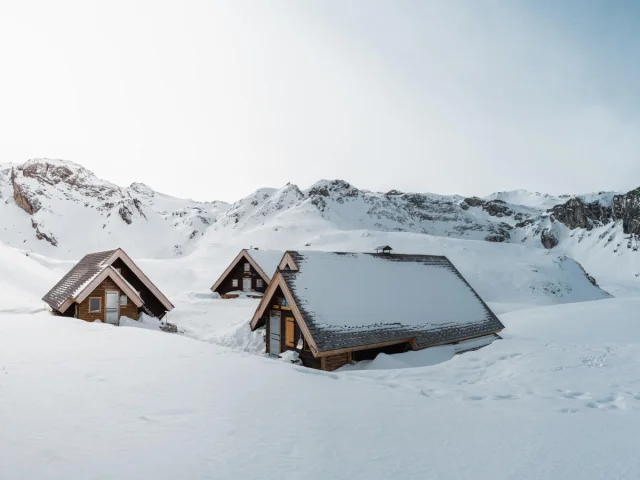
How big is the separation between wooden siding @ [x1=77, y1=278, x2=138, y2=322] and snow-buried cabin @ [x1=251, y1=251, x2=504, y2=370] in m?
8.23

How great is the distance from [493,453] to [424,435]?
1.05 metres

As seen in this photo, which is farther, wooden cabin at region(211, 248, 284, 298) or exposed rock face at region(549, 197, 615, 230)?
exposed rock face at region(549, 197, 615, 230)

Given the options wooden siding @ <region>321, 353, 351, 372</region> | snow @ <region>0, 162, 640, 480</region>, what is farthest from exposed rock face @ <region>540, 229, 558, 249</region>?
wooden siding @ <region>321, 353, 351, 372</region>

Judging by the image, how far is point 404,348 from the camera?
55.4 feet

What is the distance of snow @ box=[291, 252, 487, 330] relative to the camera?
1622 centimetres

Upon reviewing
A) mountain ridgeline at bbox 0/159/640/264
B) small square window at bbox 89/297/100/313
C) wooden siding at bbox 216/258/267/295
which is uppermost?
mountain ridgeline at bbox 0/159/640/264

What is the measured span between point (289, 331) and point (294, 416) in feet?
37.3

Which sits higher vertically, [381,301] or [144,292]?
[381,301]

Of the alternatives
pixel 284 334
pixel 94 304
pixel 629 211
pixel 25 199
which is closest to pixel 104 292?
pixel 94 304

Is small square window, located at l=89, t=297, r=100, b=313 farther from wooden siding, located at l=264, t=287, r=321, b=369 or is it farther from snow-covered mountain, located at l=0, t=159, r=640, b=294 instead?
snow-covered mountain, located at l=0, t=159, r=640, b=294

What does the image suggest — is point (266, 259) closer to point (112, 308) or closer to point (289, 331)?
point (112, 308)

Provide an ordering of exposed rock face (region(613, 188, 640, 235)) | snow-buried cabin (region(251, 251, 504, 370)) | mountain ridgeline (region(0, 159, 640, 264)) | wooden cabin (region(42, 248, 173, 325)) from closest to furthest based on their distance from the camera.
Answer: snow-buried cabin (region(251, 251, 504, 370)), wooden cabin (region(42, 248, 173, 325)), mountain ridgeline (region(0, 159, 640, 264)), exposed rock face (region(613, 188, 640, 235))

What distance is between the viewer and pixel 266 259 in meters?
41.1

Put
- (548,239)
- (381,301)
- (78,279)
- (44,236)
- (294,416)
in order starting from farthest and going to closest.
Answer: (548,239)
(44,236)
(78,279)
(381,301)
(294,416)
